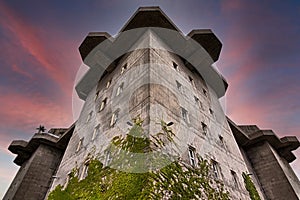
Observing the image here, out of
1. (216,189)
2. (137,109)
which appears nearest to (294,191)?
(216,189)

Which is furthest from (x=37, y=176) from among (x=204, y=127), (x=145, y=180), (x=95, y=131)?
(x=145, y=180)

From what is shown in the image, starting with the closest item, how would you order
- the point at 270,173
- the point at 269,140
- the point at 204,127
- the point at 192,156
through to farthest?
the point at 192,156 < the point at 204,127 < the point at 270,173 < the point at 269,140

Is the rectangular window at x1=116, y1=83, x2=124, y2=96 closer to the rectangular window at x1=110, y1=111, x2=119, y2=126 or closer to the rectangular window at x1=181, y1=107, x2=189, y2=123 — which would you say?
the rectangular window at x1=110, y1=111, x2=119, y2=126

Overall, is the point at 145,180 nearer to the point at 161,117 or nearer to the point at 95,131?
the point at 161,117

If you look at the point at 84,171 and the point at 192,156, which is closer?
the point at 192,156

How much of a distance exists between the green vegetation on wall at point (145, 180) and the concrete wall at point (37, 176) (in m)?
9.31

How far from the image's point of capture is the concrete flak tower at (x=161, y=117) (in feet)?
34.2

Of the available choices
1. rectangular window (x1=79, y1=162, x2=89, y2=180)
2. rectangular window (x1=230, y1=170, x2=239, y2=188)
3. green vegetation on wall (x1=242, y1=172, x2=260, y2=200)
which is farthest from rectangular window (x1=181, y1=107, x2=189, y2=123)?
rectangular window (x1=79, y1=162, x2=89, y2=180)

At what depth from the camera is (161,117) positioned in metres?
10.8

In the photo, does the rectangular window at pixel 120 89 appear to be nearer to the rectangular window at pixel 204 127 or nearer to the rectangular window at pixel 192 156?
the rectangular window at pixel 204 127

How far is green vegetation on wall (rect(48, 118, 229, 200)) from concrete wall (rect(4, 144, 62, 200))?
9306 millimetres

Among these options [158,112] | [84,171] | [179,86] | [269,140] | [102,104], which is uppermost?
[269,140]

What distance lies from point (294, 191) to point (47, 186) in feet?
76.6

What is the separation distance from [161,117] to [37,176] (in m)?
16.3
